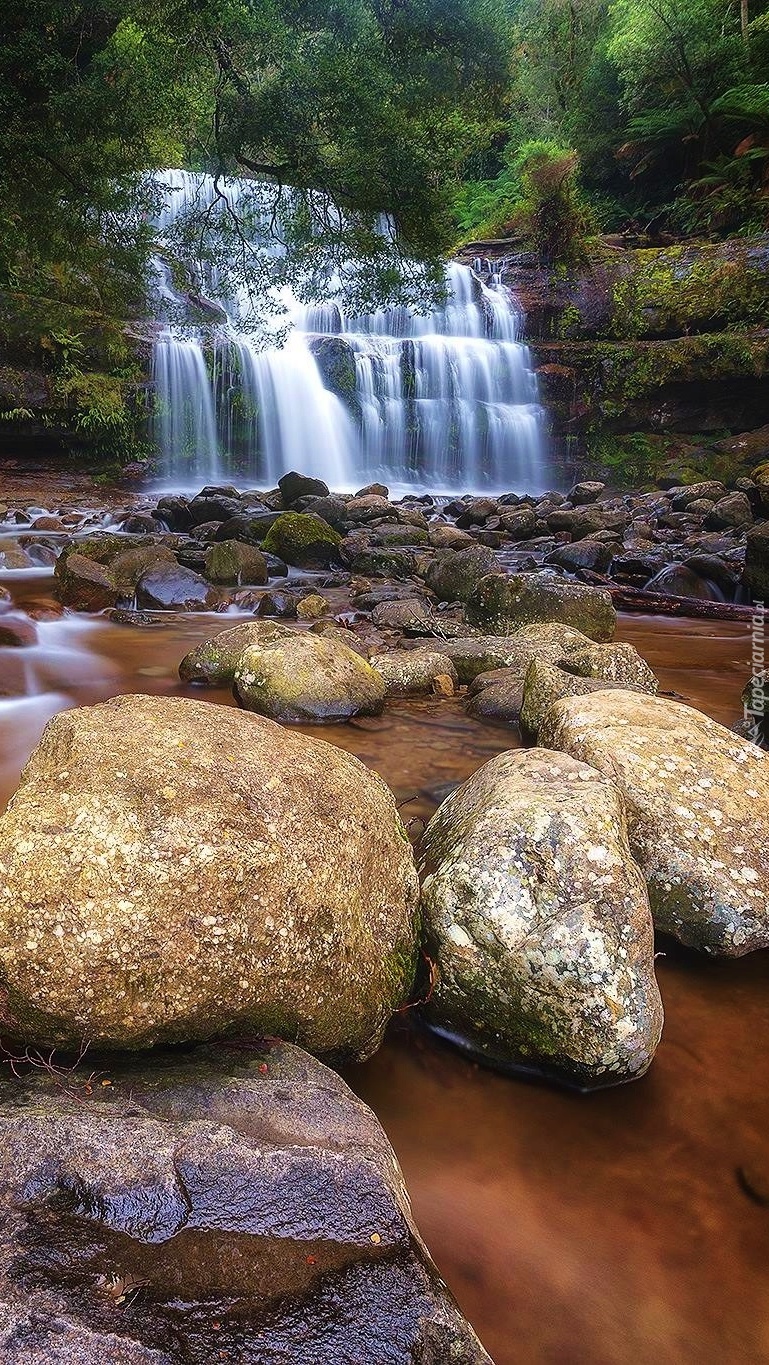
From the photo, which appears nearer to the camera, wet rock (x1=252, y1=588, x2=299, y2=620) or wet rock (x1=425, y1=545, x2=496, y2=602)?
wet rock (x1=252, y1=588, x2=299, y2=620)

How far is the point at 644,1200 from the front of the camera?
6.75ft

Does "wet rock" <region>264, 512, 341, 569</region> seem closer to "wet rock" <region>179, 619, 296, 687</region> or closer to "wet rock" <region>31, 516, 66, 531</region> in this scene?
"wet rock" <region>31, 516, 66, 531</region>

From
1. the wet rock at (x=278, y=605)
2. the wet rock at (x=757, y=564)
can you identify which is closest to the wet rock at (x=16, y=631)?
the wet rock at (x=278, y=605)

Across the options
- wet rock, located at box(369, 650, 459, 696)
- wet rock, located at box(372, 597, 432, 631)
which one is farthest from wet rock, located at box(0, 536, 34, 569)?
wet rock, located at box(369, 650, 459, 696)

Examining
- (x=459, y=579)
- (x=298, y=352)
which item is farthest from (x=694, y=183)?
(x=459, y=579)

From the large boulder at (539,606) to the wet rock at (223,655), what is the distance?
2.30 m

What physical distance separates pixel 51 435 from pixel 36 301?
3.59 m

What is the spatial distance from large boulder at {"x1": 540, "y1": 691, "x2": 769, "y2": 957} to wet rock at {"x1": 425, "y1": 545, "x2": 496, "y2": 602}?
6.21 meters

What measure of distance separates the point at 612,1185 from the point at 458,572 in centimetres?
823

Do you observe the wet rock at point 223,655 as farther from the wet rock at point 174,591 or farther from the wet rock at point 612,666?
the wet rock at point 174,591

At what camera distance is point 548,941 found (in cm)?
236

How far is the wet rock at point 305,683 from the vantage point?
5.38 metres

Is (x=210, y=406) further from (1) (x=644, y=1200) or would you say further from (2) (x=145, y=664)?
(1) (x=644, y=1200)

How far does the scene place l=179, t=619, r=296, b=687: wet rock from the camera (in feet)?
20.4
